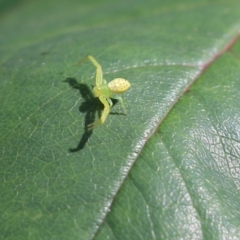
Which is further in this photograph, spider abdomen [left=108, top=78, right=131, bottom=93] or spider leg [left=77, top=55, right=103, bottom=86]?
spider leg [left=77, top=55, right=103, bottom=86]

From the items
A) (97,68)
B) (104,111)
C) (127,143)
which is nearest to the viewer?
(127,143)

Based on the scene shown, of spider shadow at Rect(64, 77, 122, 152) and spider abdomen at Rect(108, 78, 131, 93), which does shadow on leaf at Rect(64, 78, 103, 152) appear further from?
spider abdomen at Rect(108, 78, 131, 93)

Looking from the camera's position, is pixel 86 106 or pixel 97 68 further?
pixel 97 68

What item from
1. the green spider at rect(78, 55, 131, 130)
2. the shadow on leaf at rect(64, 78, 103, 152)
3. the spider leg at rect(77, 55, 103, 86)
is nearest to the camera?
the shadow on leaf at rect(64, 78, 103, 152)

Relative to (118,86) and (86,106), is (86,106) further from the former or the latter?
(118,86)

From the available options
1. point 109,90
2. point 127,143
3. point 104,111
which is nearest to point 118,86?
point 109,90

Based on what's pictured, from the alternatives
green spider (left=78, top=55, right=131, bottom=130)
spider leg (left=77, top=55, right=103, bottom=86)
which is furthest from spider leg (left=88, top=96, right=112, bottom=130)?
spider leg (left=77, top=55, right=103, bottom=86)

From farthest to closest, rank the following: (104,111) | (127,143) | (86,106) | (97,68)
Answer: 1. (97,68)
2. (86,106)
3. (104,111)
4. (127,143)
